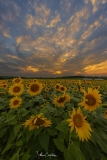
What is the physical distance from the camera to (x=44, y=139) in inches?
114

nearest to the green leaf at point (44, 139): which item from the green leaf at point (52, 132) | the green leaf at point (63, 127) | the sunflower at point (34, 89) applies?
the green leaf at point (52, 132)

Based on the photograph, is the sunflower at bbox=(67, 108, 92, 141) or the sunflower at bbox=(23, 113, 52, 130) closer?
the sunflower at bbox=(67, 108, 92, 141)

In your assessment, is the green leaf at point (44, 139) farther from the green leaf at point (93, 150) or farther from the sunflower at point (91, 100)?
the sunflower at point (91, 100)

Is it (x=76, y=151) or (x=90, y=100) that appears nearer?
(x=76, y=151)

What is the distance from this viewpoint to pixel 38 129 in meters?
2.95

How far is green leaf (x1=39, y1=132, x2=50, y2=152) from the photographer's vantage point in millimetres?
2800

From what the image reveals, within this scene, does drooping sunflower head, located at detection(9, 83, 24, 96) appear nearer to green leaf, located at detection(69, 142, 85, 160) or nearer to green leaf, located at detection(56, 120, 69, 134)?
green leaf, located at detection(56, 120, 69, 134)

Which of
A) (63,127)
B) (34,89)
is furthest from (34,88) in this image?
(63,127)

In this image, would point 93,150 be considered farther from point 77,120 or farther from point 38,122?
point 38,122

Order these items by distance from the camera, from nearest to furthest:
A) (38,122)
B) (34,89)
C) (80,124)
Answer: (80,124)
(38,122)
(34,89)

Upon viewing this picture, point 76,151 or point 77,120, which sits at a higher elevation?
point 77,120

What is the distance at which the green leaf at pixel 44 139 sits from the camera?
2800 mm

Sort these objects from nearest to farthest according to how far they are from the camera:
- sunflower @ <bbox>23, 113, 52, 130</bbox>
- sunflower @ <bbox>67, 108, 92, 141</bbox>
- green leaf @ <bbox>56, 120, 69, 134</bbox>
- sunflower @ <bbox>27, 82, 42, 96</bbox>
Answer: sunflower @ <bbox>67, 108, 92, 141</bbox> → green leaf @ <bbox>56, 120, 69, 134</bbox> → sunflower @ <bbox>23, 113, 52, 130</bbox> → sunflower @ <bbox>27, 82, 42, 96</bbox>

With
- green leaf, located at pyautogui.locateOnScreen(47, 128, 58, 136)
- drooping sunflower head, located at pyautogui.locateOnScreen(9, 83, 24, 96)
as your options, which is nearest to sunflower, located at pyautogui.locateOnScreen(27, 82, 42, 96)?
drooping sunflower head, located at pyautogui.locateOnScreen(9, 83, 24, 96)
